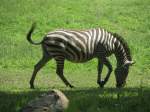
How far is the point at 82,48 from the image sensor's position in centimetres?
1742

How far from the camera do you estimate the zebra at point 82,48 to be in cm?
1689

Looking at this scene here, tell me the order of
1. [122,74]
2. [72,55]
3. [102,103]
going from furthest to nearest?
1. [122,74]
2. [72,55]
3. [102,103]

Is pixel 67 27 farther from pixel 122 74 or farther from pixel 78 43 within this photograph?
pixel 122 74

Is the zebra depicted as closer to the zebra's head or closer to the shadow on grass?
the zebra's head

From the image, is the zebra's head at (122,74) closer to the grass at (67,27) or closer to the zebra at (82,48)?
the zebra at (82,48)

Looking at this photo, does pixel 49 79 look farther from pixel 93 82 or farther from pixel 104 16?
pixel 104 16

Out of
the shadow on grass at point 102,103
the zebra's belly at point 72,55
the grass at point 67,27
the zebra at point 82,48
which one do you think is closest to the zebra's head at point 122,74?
the zebra at point 82,48

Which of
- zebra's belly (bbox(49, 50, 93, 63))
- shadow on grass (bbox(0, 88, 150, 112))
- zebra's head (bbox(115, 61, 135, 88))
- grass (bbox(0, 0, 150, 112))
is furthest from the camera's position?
grass (bbox(0, 0, 150, 112))

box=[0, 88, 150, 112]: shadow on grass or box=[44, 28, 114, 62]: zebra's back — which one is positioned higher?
box=[44, 28, 114, 62]: zebra's back

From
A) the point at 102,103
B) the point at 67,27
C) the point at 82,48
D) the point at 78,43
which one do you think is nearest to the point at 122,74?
the point at 82,48

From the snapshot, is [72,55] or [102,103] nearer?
[102,103]

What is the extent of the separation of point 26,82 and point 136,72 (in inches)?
253

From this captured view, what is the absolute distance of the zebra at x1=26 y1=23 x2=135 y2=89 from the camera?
55.4 feet

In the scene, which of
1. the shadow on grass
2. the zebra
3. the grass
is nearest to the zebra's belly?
the zebra
